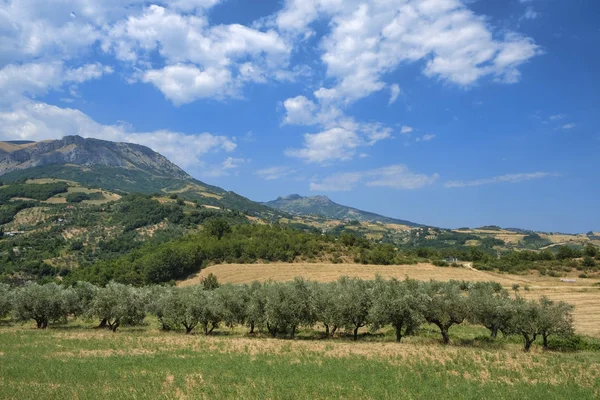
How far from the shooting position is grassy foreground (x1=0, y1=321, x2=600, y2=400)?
23719 mm

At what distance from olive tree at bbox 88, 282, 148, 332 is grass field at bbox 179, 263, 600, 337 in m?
38.3

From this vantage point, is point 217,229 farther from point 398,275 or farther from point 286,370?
point 286,370

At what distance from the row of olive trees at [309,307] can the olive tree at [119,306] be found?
13 cm

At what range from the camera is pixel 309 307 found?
49.7 metres

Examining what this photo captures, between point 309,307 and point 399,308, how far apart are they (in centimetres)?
1155

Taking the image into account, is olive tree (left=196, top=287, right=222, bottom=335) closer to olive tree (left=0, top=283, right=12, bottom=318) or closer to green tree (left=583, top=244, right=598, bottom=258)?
olive tree (left=0, top=283, right=12, bottom=318)

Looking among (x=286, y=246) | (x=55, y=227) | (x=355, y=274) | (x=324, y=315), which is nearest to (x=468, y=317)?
(x=324, y=315)

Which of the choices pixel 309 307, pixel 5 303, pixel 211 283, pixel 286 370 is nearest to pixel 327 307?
pixel 309 307

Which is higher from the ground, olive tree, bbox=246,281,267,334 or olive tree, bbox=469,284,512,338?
olive tree, bbox=469,284,512,338

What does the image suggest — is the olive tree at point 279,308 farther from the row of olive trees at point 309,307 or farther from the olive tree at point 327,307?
the olive tree at point 327,307

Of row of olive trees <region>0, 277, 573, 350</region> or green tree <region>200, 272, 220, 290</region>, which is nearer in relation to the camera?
row of olive trees <region>0, 277, 573, 350</region>

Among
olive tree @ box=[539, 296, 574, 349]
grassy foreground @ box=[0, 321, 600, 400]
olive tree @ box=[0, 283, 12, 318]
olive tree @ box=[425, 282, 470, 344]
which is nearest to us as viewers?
grassy foreground @ box=[0, 321, 600, 400]

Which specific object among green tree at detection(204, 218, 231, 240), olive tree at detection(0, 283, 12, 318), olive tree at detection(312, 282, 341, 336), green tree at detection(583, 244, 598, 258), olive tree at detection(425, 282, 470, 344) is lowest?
olive tree at detection(0, 283, 12, 318)

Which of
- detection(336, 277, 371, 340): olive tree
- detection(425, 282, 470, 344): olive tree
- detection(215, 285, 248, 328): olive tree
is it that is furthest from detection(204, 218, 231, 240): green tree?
detection(425, 282, 470, 344): olive tree
